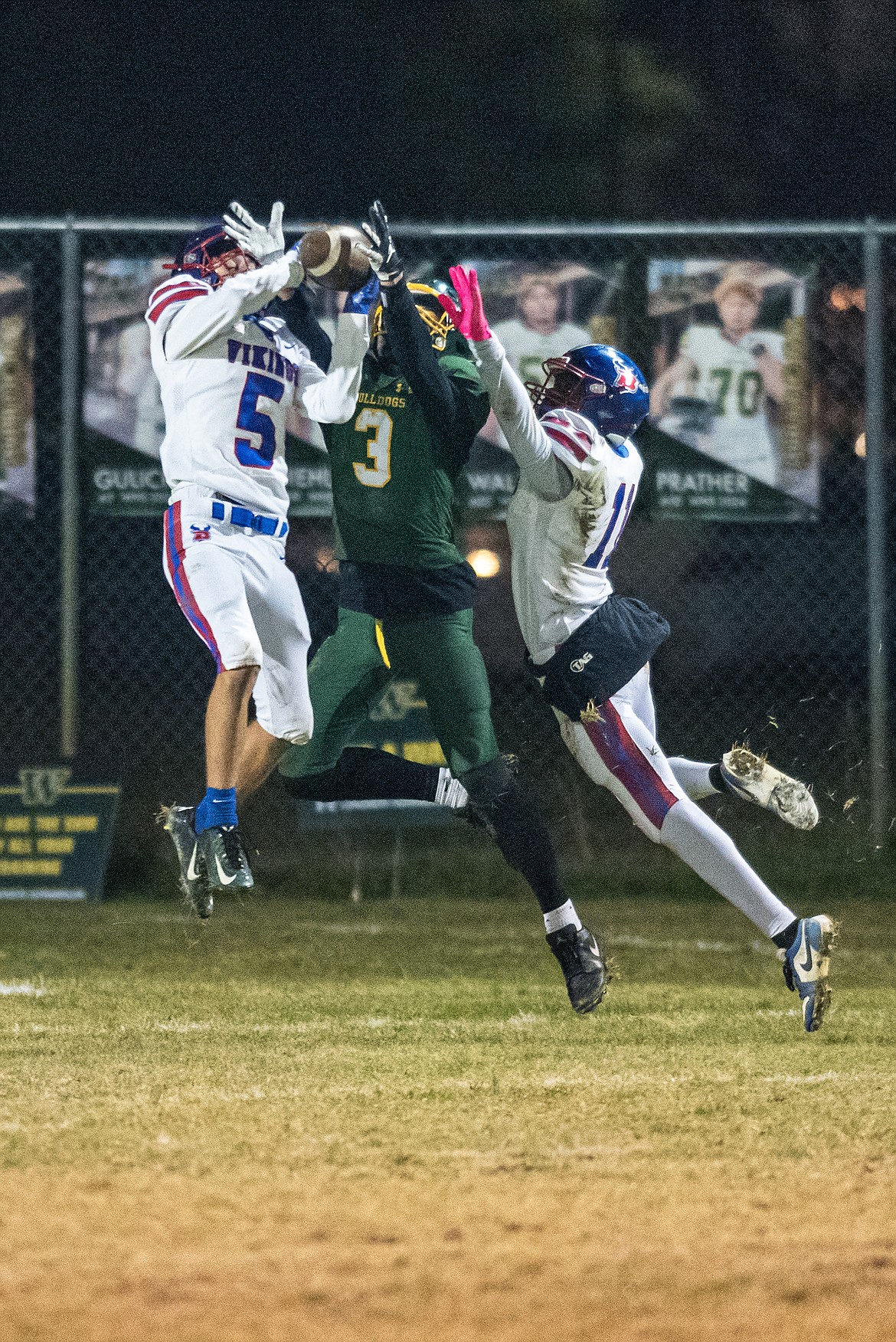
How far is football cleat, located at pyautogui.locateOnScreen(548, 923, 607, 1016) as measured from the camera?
610 centimetres

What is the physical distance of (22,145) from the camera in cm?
1948

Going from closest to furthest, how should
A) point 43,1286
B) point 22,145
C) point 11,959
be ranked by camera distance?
point 43,1286 → point 11,959 → point 22,145

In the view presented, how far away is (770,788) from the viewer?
631 centimetres

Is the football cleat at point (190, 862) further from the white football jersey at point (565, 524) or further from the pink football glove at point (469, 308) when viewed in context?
the pink football glove at point (469, 308)

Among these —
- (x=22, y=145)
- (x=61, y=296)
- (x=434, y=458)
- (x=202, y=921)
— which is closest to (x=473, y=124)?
(x=22, y=145)

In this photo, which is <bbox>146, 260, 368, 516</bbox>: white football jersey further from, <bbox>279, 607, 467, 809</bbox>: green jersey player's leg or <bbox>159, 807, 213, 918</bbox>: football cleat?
<bbox>159, 807, 213, 918</bbox>: football cleat

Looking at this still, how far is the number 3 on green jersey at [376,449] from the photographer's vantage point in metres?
6.42

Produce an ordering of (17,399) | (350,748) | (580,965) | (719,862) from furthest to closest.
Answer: (17,399) < (350,748) < (580,965) < (719,862)

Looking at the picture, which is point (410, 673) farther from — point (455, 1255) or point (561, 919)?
point (455, 1255)

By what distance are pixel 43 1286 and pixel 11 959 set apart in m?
4.87

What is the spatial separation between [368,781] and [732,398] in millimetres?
4109

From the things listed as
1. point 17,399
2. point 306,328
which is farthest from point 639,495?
point 306,328

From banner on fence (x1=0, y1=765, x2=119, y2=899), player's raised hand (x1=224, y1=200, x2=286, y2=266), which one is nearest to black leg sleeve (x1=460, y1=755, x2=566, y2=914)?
player's raised hand (x1=224, y1=200, x2=286, y2=266)

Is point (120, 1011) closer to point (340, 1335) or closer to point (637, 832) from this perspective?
point (340, 1335)
